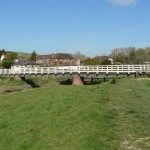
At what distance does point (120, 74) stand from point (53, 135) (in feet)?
129

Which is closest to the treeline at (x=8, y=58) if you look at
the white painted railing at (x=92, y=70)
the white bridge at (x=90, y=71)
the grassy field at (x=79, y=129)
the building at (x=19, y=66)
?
the building at (x=19, y=66)

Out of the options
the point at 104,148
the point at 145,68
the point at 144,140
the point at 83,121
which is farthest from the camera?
the point at 145,68

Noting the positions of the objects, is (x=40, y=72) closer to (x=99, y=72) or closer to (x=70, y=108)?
(x=99, y=72)

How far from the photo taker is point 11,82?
184ft

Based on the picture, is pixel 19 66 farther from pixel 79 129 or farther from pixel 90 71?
pixel 79 129

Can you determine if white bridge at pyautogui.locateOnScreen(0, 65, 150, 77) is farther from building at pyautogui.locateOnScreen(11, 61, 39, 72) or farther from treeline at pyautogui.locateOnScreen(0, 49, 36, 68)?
treeline at pyautogui.locateOnScreen(0, 49, 36, 68)

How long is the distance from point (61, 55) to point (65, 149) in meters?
145

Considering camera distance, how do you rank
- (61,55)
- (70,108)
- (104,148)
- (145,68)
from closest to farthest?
(104,148)
(70,108)
(145,68)
(61,55)

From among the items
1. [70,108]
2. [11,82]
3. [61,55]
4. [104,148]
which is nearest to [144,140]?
[104,148]

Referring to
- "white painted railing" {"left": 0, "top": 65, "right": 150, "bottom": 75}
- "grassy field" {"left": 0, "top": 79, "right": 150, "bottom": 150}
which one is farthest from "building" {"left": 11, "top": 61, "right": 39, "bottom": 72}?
"grassy field" {"left": 0, "top": 79, "right": 150, "bottom": 150}

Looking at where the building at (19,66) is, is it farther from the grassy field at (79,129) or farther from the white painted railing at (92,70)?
the grassy field at (79,129)

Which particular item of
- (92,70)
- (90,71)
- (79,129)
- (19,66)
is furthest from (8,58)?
(79,129)

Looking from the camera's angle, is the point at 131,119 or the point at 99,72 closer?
the point at 131,119

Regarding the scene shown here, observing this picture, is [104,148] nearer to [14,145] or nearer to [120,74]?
[14,145]
